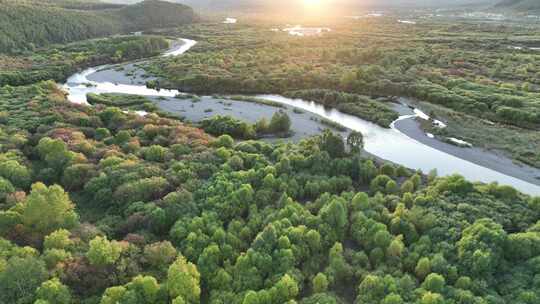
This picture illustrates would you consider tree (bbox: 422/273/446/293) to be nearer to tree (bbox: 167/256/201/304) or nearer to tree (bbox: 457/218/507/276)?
tree (bbox: 457/218/507/276)

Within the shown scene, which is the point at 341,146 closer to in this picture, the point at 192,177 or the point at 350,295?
the point at 192,177

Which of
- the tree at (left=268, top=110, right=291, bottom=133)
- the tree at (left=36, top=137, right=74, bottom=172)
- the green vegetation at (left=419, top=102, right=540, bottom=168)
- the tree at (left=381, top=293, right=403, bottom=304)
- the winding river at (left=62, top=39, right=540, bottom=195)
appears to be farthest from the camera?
the tree at (left=268, top=110, right=291, bottom=133)

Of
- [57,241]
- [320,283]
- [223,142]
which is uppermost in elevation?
[223,142]

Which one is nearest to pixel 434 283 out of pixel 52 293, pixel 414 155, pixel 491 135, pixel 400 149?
pixel 52 293

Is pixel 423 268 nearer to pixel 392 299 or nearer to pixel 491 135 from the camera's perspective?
pixel 392 299

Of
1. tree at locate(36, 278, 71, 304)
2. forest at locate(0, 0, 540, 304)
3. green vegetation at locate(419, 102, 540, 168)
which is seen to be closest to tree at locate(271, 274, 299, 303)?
forest at locate(0, 0, 540, 304)

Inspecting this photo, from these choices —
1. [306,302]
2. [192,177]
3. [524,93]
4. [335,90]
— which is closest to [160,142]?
[192,177]

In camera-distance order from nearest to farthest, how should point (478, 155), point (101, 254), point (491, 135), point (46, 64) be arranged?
1. point (101, 254)
2. point (478, 155)
3. point (491, 135)
4. point (46, 64)
